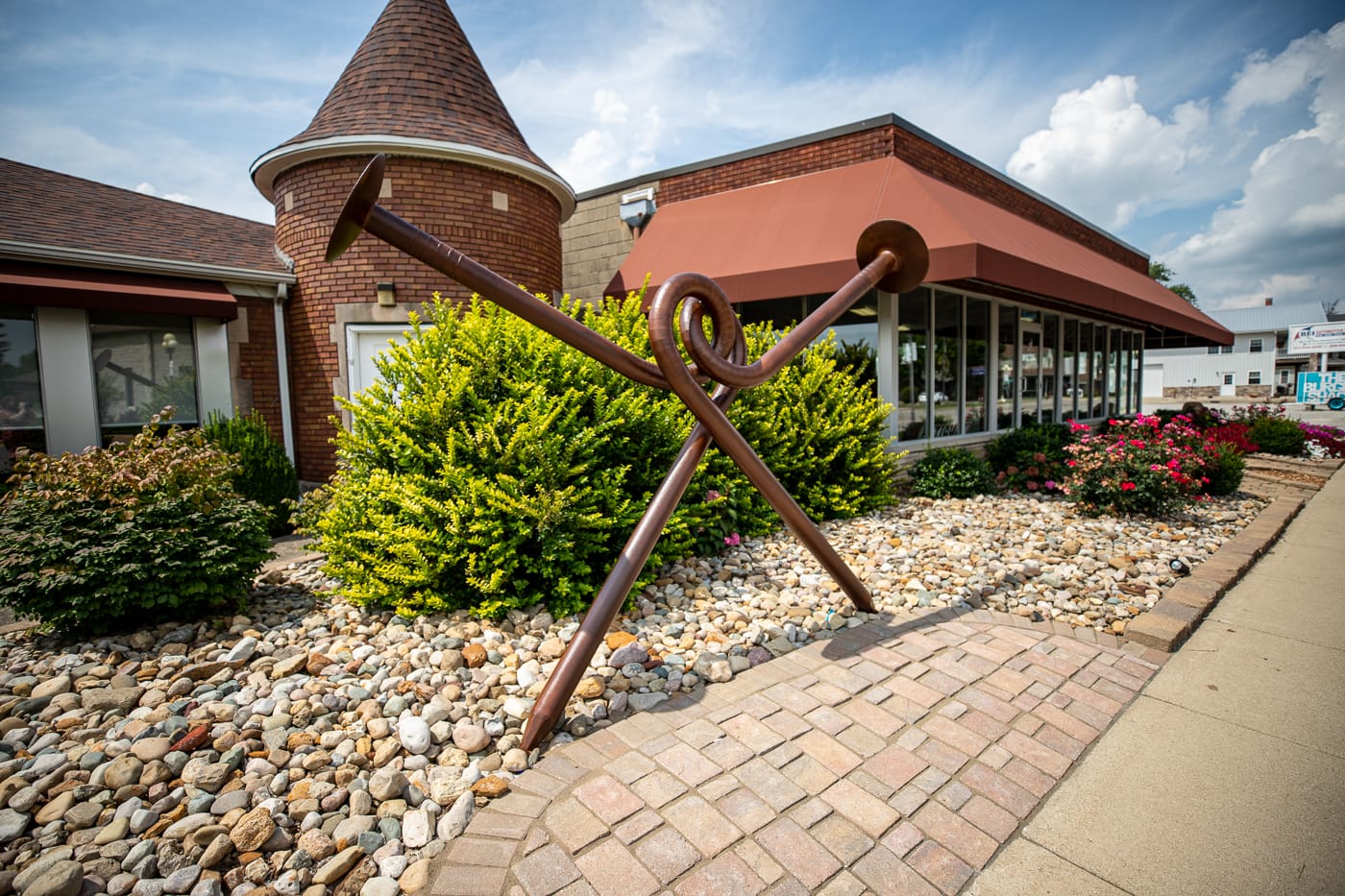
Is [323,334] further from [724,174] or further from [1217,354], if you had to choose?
[1217,354]

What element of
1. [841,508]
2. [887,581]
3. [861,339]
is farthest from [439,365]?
[861,339]

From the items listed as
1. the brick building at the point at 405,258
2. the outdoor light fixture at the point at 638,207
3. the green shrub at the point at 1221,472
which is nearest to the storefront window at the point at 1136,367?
the brick building at the point at 405,258

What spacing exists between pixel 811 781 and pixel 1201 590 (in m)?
3.49

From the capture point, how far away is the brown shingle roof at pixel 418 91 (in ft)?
26.8

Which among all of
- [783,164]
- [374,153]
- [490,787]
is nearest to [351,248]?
[374,153]

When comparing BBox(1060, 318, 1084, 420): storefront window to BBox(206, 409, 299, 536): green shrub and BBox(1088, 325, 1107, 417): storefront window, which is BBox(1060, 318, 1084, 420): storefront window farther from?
BBox(206, 409, 299, 536): green shrub

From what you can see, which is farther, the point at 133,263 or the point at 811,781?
the point at 133,263

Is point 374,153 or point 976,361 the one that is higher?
point 374,153

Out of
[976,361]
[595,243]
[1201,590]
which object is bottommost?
[1201,590]

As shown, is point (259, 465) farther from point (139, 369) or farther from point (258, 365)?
point (139, 369)

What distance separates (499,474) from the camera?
3.55 meters

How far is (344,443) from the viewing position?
4086 mm

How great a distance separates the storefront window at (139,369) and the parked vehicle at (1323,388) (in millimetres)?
49493

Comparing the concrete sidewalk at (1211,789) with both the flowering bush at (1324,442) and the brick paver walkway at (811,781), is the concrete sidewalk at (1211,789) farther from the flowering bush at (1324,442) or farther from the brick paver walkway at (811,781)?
the flowering bush at (1324,442)
